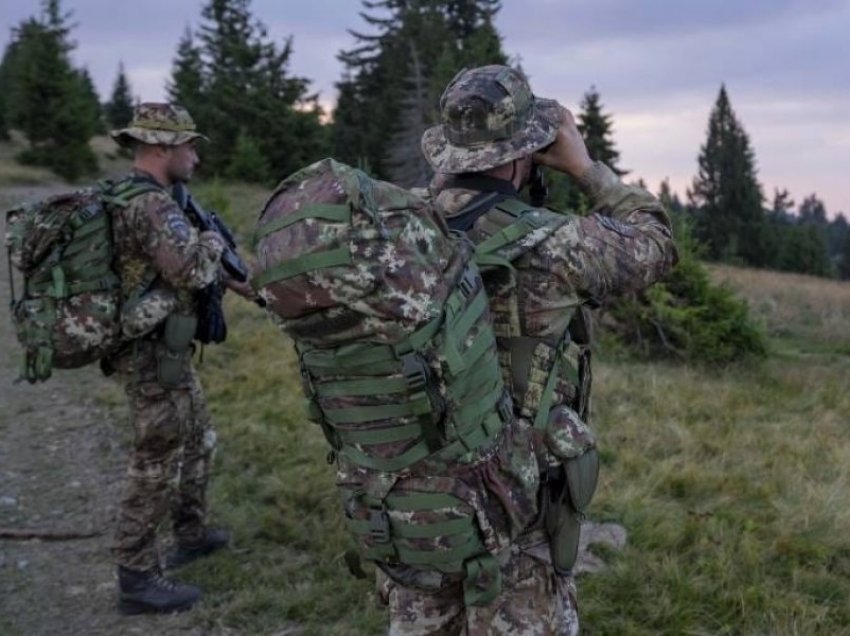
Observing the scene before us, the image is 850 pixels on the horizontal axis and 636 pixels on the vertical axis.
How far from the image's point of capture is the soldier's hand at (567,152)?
2580mm

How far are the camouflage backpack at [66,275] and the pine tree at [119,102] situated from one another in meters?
45.2

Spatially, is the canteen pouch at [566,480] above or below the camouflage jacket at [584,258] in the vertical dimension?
below

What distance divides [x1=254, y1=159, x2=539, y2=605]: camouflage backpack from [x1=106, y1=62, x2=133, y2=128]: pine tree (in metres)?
47.4

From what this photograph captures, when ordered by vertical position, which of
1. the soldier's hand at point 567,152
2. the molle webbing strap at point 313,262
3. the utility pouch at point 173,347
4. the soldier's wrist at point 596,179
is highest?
the soldier's hand at point 567,152

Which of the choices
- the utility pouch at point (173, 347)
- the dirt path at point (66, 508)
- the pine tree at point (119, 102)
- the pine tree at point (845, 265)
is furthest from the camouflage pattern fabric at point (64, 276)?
the pine tree at point (845, 265)

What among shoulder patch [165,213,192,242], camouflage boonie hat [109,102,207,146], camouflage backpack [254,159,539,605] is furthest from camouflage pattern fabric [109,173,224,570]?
camouflage backpack [254,159,539,605]

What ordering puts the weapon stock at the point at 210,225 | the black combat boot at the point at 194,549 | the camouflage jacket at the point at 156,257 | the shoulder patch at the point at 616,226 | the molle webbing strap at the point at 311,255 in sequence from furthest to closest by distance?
1. the black combat boot at the point at 194,549
2. the weapon stock at the point at 210,225
3. the camouflage jacket at the point at 156,257
4. the shoulder patch at the point at 616,226
5. the molle webbing strap at the point at 311,255

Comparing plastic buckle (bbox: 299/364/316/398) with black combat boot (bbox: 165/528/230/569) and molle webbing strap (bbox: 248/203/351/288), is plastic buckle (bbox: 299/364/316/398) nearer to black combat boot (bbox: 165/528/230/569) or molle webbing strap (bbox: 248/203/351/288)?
molle webbing strap (bbox: 248/203/351/288)

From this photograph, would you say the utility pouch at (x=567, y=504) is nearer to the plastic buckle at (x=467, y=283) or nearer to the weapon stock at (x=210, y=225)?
the plastic buckle at (x=467, y=283)

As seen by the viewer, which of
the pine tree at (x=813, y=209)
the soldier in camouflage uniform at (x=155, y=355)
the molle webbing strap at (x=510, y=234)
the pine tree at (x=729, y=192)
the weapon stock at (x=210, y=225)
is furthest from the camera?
the pine tree at (x=813, y=209)

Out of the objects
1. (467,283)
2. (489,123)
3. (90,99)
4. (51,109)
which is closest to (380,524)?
(467,283)

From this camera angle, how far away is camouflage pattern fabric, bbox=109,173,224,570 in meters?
4.08

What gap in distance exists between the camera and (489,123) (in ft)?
7.95

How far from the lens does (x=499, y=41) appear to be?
96.0ft
